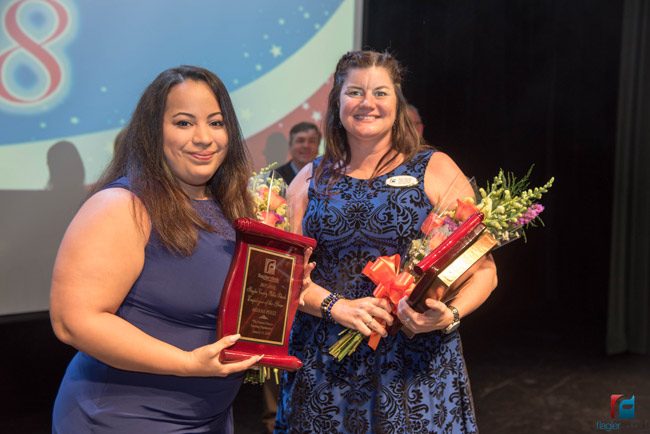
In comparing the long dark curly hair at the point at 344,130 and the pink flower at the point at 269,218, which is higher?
the long dark curly hair at the point at 344,130

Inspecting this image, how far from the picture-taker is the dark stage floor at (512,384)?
3.65 m

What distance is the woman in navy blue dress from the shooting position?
4.11ft

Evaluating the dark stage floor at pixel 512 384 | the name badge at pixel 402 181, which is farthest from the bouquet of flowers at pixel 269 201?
the dark stage floor at pixel 512 384

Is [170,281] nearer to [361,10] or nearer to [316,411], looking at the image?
[316,411]

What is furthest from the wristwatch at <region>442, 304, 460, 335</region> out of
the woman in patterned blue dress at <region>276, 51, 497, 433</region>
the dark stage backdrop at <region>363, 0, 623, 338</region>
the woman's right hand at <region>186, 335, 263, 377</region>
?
the dark stage backdrop at <region>363, 0, 623, 338</region>

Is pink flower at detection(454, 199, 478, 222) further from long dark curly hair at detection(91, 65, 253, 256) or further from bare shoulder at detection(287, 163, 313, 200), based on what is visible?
long dark curly hair at detection(91, 65, 253, 256)

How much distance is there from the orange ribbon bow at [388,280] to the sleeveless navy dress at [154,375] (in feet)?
1.78

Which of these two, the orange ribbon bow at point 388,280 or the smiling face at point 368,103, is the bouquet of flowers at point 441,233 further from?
the smiling face at point 368,103

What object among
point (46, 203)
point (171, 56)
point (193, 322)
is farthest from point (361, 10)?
point (193, 322)

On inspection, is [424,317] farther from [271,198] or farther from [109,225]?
[109,225]

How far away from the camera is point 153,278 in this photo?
4.39 feet

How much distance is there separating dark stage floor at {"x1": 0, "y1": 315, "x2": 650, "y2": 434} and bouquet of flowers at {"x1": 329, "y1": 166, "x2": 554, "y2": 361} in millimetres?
2108

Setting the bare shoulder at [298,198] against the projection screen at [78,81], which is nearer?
the bare shoulder at [298,198]

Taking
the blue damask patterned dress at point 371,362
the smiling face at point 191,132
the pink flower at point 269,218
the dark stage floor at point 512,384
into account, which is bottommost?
the dark stage floor at point 512,384
